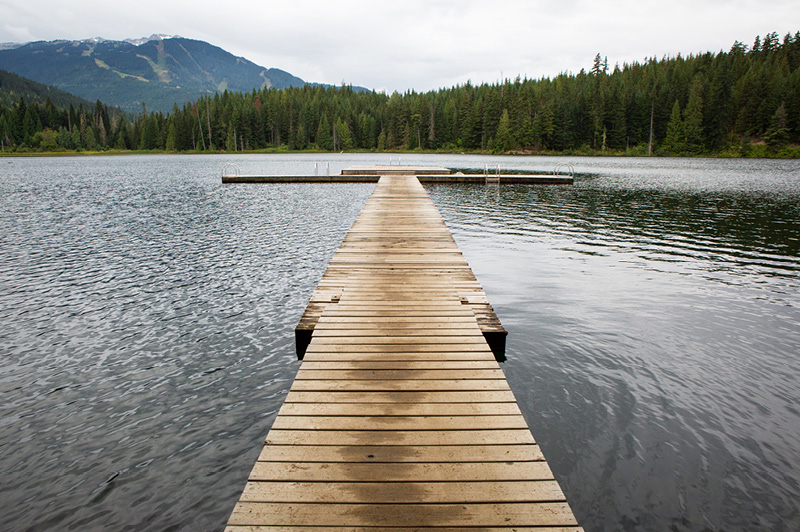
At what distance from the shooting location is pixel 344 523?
2.78 m

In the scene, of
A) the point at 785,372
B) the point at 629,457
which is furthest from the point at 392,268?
the point at 785,372

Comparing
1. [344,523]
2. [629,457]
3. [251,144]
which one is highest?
[251,144]

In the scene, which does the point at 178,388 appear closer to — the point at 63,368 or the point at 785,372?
the point at 63,368

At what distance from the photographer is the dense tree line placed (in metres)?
83.0

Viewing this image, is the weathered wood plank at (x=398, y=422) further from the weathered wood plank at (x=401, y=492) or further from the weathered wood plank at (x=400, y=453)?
the weathered wood plank at (x=401, y=492)

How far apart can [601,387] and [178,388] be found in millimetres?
5798

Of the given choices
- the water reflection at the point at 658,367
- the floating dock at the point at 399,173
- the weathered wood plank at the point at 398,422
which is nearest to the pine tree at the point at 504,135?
the floating dock at the point at 399,173

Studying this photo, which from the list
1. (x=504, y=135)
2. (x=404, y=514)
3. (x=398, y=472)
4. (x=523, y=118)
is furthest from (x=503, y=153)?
(x=404, y=514)

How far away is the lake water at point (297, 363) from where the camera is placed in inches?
171

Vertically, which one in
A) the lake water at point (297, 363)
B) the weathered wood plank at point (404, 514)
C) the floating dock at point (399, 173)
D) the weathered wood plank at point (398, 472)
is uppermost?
the floating dock at point (399, 173)

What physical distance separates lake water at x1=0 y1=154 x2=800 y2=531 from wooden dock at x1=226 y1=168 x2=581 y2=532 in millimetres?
1127

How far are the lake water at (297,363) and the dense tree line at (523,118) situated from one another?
82559mm

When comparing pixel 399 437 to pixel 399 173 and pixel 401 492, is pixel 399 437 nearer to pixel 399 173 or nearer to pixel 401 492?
pixel 401 492

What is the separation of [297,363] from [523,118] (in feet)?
326
